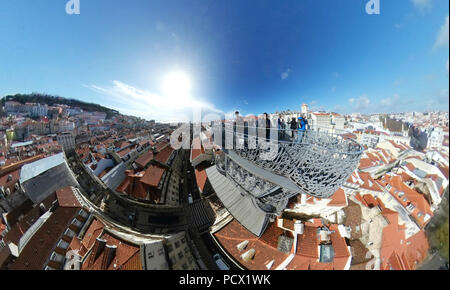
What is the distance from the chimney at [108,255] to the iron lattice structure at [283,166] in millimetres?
2509

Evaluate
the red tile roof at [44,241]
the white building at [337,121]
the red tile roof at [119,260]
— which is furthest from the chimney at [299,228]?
the red tile roof at [44,241]

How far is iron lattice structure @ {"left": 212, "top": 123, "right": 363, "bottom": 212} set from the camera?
245cm

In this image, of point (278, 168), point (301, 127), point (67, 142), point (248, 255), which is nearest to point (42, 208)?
point (67, 142)

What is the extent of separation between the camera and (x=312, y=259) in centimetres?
239

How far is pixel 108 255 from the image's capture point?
2059 mm

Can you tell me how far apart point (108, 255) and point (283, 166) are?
3586 mm

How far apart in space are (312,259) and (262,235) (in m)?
0.98

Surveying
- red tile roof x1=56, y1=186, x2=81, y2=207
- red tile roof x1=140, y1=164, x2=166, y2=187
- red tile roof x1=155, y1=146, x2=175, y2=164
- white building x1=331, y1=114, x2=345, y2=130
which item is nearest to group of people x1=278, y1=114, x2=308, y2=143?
white building x1=331, y1=114, x2=345, y2=130

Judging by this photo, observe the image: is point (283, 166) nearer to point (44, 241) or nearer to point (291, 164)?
point (291, 164)

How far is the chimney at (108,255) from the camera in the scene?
6.39ft

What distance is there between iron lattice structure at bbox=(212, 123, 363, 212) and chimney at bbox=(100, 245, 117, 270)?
251 cm

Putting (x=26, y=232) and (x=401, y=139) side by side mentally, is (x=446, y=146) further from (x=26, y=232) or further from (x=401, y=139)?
(x=26, y=232)

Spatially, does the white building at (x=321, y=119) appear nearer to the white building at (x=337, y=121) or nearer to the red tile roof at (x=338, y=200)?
the white building at (x=337, y=121)
